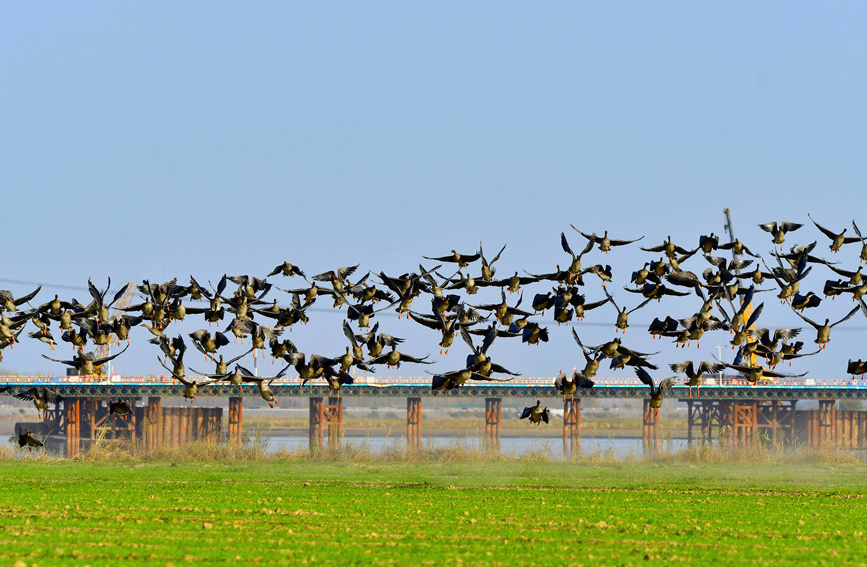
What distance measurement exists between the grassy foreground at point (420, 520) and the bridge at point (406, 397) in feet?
187

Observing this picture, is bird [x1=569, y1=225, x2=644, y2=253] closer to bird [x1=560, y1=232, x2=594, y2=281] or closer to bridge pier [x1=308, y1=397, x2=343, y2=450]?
bird [x1=560, y1=232, x2=594, y2=281]

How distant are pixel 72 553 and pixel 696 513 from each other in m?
21.9

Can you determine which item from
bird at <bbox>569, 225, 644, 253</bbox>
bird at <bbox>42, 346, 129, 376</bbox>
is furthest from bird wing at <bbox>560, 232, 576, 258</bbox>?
bird at <bbox>42, 346, 129, 376</bbox>

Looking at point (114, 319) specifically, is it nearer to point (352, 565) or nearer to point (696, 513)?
point (352, 565)

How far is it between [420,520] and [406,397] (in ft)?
320

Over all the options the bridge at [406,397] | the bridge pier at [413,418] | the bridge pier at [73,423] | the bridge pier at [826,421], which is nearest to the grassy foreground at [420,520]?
the bridge at [406,397]

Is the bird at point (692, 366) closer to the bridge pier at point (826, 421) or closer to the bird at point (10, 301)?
the bird at point (10, 301)

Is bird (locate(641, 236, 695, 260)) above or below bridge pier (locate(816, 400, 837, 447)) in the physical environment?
above

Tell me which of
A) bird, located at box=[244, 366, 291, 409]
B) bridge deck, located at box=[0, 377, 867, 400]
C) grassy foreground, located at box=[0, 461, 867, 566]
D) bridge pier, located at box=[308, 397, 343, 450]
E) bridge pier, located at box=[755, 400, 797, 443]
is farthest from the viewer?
bridge pier, located at box=[755, 400, 797, 443]

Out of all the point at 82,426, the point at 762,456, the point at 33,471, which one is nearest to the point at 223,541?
the point at 33,471

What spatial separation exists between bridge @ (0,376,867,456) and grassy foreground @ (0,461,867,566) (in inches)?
2241

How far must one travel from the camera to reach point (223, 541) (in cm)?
2653

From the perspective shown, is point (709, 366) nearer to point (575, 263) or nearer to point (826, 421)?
point (575, 263)

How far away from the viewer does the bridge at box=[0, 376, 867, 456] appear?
116819 millimetres
